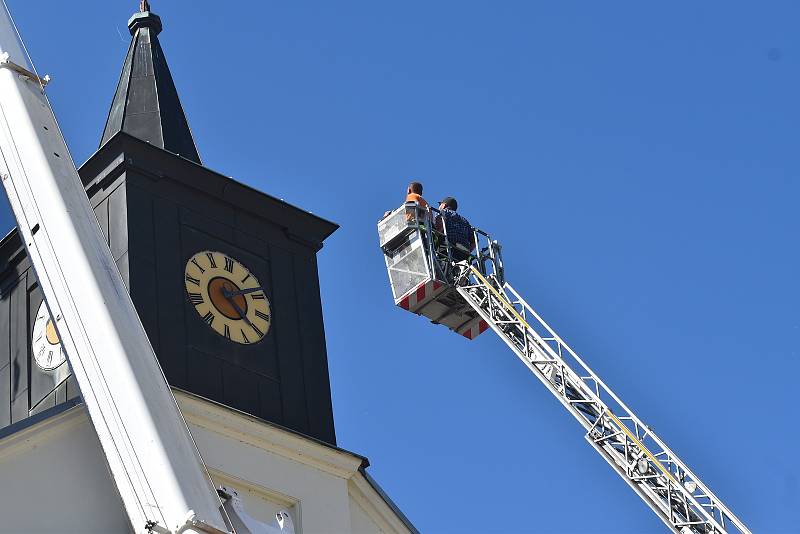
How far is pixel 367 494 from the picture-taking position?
26.7 meters

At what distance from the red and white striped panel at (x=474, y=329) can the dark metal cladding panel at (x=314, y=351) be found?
3.34 meters

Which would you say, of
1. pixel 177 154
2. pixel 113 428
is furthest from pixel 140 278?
pixel 113 428

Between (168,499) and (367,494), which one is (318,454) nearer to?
(367,494)

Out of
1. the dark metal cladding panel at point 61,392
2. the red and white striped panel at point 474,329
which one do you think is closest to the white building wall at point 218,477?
the dark metal cladding panel at point 61,392

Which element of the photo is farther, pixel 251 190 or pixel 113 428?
pixel 251 190

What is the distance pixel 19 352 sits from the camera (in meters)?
28.8

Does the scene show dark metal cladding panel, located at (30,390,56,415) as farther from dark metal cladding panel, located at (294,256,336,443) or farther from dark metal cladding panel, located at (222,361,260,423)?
dark metal cladding panel, located at (294,256,336,443)

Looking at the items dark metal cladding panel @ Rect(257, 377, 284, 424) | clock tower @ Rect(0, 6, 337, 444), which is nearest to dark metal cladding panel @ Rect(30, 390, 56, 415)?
clock tower @ Rect(0, 6, 337, 444)

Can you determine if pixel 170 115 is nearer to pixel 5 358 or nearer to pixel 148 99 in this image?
pixel 148 99

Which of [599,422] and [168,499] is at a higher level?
[599,422]

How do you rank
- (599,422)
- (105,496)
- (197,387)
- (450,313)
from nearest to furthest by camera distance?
1. (105,496)
2. (197,387)
3. (599,422)
4. (450,313)

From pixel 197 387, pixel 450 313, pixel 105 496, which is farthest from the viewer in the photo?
pixel 450 313

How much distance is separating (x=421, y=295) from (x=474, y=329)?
1385 mm

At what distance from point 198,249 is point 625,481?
7.35 meters
